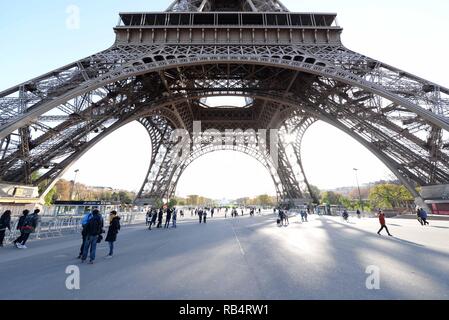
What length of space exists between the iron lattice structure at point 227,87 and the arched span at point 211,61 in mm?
72

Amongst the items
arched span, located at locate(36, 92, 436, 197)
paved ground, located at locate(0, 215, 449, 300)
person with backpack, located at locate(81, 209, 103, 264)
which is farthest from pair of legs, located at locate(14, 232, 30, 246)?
arched span, located at locate(36, 92, 436, 197)

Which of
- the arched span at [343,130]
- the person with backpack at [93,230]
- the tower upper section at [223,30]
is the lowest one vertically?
the person with backpack at [93,230]

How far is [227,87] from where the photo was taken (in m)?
22.7

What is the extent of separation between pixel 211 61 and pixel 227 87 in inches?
242

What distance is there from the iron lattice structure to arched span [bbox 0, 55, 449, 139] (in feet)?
0.24

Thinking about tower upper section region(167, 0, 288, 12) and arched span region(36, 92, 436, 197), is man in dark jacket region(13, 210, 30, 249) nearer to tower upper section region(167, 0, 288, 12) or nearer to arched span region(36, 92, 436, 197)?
arched span region(36, 92, 436, 197)

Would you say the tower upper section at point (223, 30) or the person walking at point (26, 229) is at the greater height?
the tower upper section at point (223, 30)

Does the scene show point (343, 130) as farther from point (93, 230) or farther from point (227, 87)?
point (93, 230)

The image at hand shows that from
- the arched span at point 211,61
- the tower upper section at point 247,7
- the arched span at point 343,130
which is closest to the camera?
the arched span at point 211,61

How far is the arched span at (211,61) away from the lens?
12.7 m

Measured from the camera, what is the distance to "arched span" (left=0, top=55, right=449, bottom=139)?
41.7 feet

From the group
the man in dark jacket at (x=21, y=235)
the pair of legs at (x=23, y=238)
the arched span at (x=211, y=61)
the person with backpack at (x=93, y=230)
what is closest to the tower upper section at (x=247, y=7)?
the arched span at (x=211, y=61)

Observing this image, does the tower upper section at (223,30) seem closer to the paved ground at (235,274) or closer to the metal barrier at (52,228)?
the metal barrier at (52,228)
